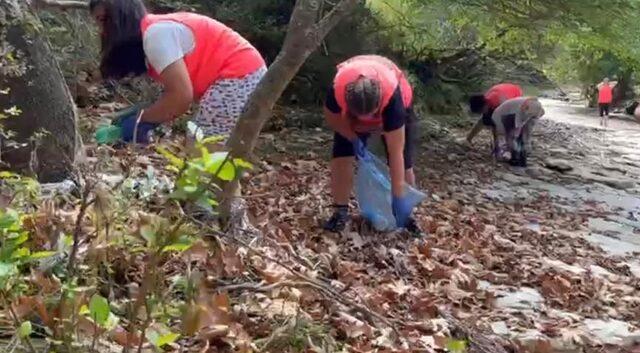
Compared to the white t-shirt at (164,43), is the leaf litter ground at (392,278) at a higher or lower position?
lower

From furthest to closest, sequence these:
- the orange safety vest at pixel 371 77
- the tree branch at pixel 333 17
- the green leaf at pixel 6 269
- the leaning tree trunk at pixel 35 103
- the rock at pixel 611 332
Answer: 1. the orange safety vest at pixel 371 77
2. the rock at pixel 611 332
3. the leaning tree trunk at pixel 35 103
4. the tree branch at pixel 333 17
5. the green leaf at pixel 6 269

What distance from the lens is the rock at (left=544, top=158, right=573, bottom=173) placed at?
1250cm

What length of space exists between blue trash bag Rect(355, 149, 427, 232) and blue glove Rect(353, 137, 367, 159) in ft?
0.08

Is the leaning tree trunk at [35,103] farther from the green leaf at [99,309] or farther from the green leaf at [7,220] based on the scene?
the green leaf at [99,309]

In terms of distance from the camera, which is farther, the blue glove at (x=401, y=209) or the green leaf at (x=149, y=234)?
the blue glove at (x=401, y=209)

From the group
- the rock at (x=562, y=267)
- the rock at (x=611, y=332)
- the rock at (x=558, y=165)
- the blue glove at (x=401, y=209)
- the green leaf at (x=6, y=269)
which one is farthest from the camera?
the rock at (x=558, y=165)

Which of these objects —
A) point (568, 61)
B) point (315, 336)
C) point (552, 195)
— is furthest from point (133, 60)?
point (568, 61)

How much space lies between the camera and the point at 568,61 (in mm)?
29234

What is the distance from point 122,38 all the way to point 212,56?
0.41 meters

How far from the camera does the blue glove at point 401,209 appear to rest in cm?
516

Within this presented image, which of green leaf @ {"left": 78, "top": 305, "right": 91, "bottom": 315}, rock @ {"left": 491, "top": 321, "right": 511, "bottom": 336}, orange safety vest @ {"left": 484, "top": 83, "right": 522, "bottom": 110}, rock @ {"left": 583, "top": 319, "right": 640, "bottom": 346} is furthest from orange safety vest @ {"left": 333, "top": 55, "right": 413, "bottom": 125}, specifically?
orange safety vest @ {"left": 484, "top": 83, "right": 522, "bottom": 110}

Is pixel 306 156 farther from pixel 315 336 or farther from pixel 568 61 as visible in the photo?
pixel 568 61

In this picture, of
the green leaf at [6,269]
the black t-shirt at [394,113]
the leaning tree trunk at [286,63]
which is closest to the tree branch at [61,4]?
the leaning tree trunk at [286,63]

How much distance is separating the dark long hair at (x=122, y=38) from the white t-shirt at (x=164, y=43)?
2.4 inches
